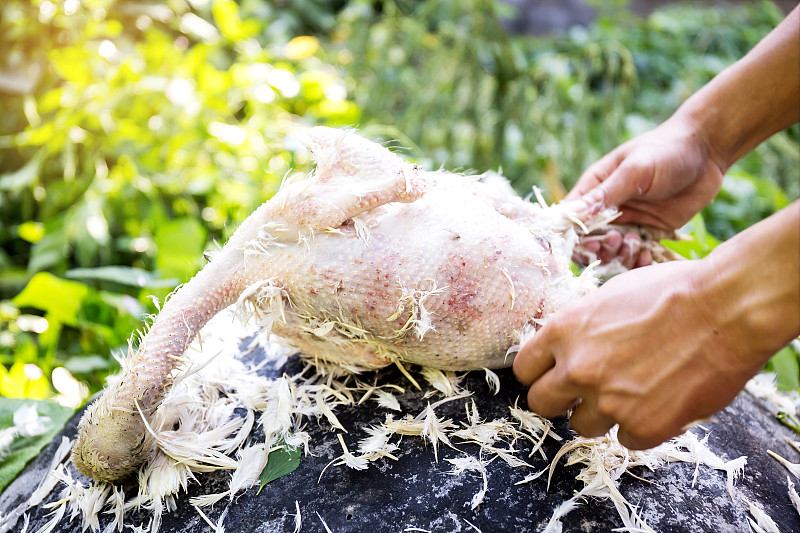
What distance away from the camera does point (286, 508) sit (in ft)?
3.51

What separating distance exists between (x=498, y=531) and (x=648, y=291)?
1.64 ft

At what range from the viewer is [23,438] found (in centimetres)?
149

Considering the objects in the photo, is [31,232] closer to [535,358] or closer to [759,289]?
[535,358]

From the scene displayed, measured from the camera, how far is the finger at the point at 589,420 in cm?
98

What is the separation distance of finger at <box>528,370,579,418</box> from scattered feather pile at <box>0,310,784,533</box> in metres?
0.08

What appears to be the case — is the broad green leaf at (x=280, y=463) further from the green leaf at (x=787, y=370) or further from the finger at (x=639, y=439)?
the green leaf at (x=787, y=370)

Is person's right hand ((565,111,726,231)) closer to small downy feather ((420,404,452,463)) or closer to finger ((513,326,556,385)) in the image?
finger ((513,326,556,385))

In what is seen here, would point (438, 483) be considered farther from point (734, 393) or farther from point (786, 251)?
point (786, 251)

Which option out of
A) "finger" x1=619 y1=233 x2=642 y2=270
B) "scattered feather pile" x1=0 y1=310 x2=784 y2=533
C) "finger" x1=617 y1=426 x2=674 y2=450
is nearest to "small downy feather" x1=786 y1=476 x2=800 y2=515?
"scattered feather pile" x1=0 y1=310 x2=784 y2=533

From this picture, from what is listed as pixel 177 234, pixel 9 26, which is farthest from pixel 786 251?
pixel 9 26

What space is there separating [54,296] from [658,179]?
6.78ft

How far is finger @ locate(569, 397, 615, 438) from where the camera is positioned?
38.5 inches

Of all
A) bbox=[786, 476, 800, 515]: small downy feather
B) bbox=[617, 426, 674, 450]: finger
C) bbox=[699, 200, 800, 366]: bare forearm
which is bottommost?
bbox=[786, 476, 800, 515]: small downy feather

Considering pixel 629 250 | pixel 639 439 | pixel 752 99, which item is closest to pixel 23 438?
pixel 639 439
